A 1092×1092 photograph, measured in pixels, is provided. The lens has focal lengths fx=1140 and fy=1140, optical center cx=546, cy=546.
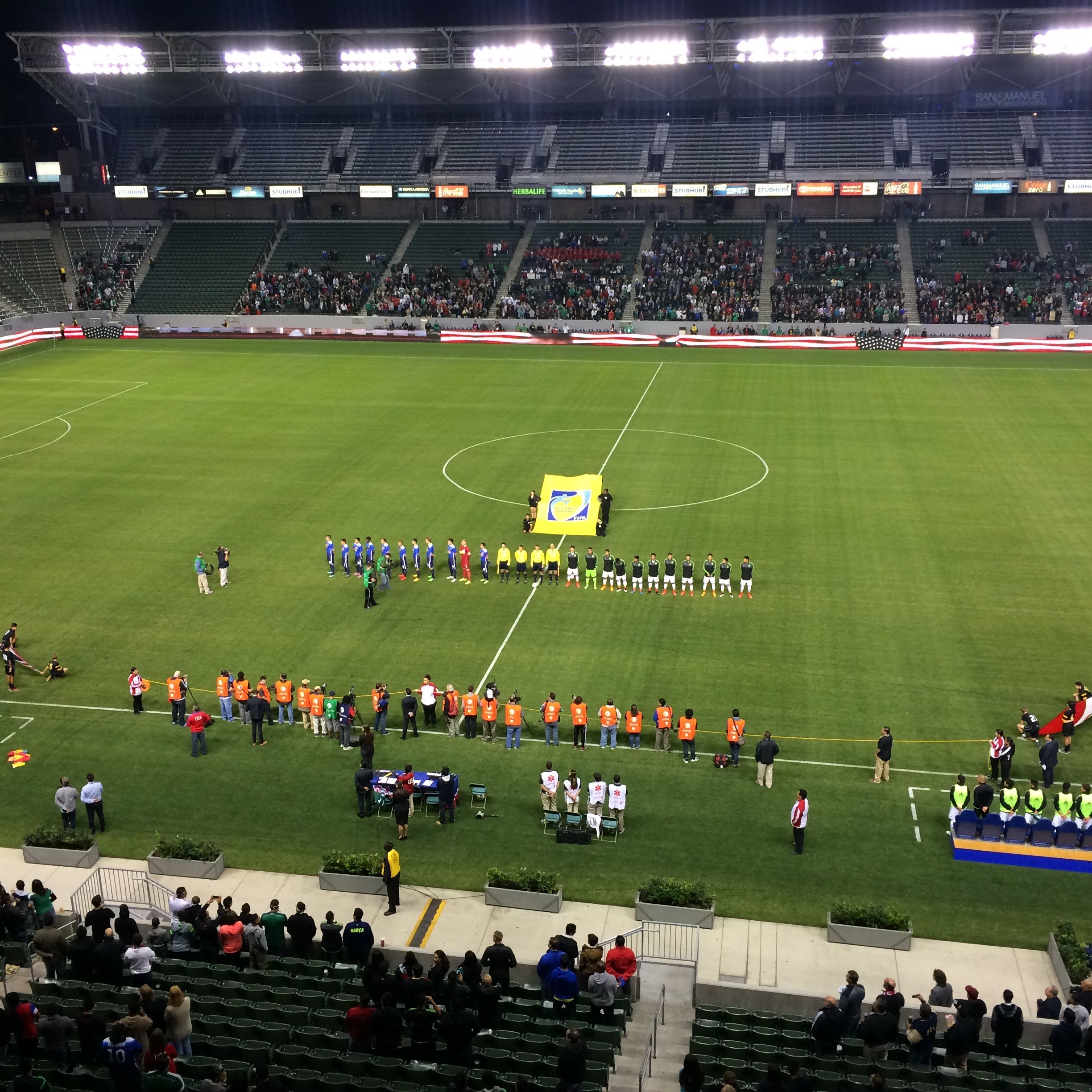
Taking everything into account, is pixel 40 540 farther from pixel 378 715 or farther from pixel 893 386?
pixel 893 386

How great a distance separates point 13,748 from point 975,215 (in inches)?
3003

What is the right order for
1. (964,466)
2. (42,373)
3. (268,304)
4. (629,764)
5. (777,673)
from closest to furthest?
(629,764) → (777,673) → (964,466) → (42,373) → (268,304)

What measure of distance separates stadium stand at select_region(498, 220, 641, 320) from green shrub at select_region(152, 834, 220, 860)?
194 ft

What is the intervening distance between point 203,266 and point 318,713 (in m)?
68.8

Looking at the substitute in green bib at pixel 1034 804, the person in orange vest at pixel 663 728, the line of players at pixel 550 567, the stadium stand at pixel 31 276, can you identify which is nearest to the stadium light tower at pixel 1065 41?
the line of players at pixel 550 567

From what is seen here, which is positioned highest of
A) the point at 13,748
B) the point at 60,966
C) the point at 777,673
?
the point at 777,673

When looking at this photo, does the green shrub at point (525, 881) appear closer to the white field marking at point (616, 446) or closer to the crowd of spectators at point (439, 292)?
the white field marking at point (616, 446)

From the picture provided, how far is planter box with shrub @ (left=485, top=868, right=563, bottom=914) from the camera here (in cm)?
1969

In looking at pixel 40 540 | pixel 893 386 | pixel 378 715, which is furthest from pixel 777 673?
pixel 893 386

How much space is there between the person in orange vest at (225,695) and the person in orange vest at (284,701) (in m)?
1.08

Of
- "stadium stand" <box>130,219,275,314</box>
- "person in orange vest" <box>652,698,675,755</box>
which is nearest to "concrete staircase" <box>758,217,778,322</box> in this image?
"stadium stand" <box>130,219,275,314</box>

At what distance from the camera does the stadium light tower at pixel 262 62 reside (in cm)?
8456

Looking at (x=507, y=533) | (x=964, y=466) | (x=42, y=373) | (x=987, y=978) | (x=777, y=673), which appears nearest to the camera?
(x=987, y=978)

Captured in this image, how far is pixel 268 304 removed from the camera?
81.0 m
